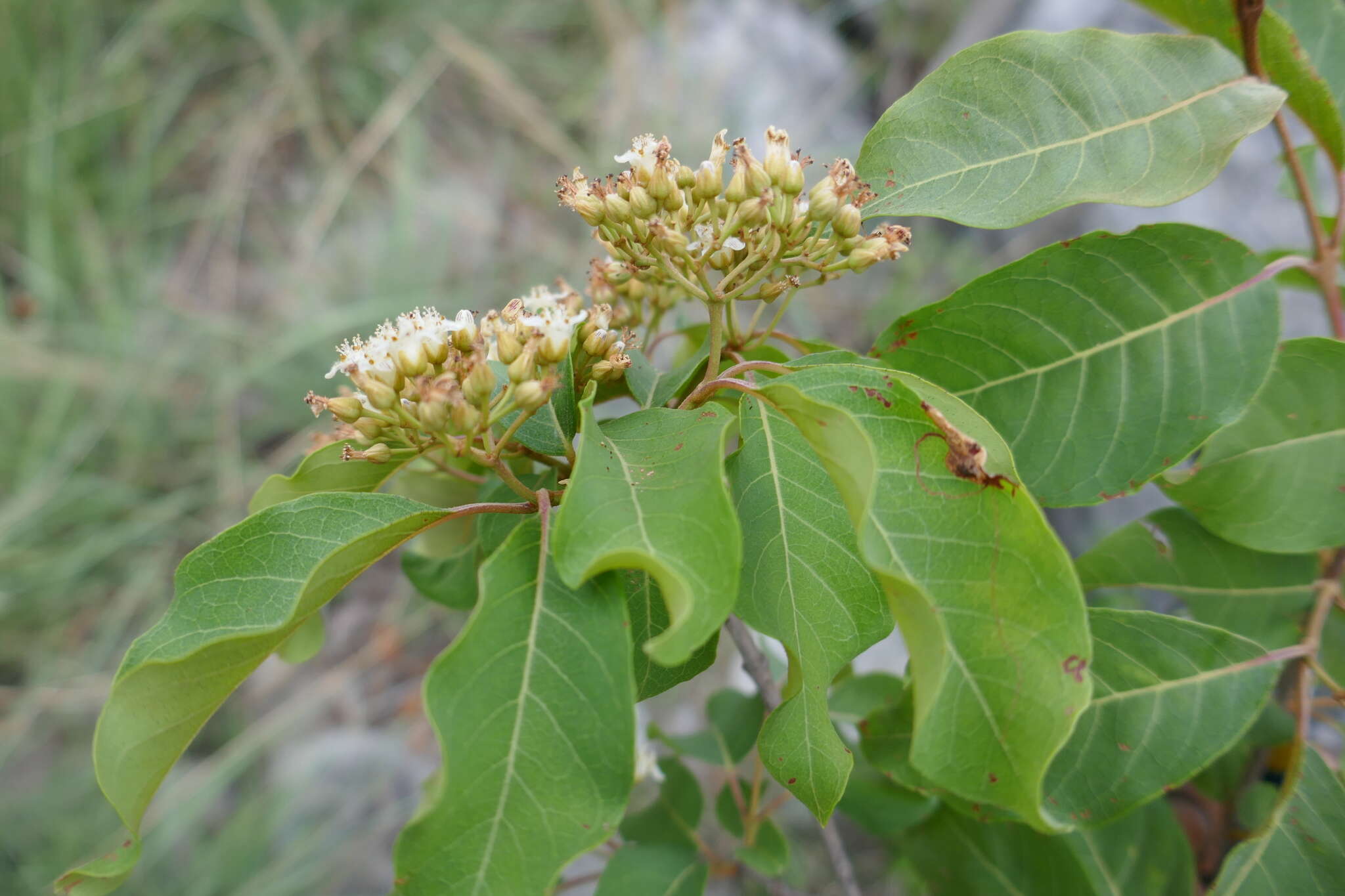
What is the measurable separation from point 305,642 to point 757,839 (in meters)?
0.73

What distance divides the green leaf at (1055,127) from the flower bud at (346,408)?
0.55 meters

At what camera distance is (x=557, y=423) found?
83 cm

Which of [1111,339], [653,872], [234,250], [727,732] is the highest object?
[234,250]

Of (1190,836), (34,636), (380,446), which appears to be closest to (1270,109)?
(380,446)

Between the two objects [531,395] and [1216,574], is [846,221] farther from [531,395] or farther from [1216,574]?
[1216,574]

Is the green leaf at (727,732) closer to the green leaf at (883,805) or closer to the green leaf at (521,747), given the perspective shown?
the green leaf at (883,805)

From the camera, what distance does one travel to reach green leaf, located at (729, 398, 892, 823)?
2.19 feet

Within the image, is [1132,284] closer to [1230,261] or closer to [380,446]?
[1230,261]

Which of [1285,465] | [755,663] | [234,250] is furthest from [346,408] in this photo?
[234,250]

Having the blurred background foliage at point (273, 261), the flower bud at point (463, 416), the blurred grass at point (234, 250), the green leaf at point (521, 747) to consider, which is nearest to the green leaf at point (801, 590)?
the green leaf at point (521, 747)

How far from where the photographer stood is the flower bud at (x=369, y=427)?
2.53ft

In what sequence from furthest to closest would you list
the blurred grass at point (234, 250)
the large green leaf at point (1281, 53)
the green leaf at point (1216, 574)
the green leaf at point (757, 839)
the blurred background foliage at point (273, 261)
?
1. the blurred grass at point (234, 250)
2. the blurred background foliage at point (273, 261)
3. the green leaf at point (757, 839)
4. the green leaf at point (1216, 574)
5. the large green leaf at point (1281, 53)

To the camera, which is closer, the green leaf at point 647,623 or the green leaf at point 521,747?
the green leaf at point 521,747

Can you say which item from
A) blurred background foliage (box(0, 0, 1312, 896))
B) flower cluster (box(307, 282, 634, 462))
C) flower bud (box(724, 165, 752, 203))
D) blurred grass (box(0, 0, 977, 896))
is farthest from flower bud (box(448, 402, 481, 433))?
blurred grass (box(0, 0, 977, 896))
